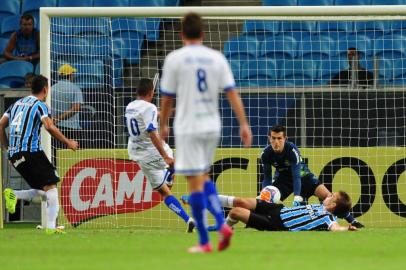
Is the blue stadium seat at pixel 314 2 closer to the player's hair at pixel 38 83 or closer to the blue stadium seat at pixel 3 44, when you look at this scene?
the blue stadium seat at pixel 3 44

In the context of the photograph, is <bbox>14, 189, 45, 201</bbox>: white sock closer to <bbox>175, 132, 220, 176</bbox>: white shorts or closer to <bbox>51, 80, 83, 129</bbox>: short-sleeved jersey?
<bbox>51, 80, 83, 129</bbox>: short-sleeved jersey

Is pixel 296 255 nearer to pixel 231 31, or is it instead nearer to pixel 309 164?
pixel 309 164

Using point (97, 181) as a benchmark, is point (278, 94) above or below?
above

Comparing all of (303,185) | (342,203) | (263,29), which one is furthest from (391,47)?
(342,203)

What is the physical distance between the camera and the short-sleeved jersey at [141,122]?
14328 mm

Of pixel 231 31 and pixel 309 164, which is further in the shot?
pixel 231 31

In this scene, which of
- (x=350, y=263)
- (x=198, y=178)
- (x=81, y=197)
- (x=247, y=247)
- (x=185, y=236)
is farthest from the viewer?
(x=81, y=197)

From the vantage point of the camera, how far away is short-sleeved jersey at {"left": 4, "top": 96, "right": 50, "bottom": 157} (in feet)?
44.3

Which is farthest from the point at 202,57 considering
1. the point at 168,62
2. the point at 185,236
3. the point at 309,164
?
the point at 309,164

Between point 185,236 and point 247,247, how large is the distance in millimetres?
2053

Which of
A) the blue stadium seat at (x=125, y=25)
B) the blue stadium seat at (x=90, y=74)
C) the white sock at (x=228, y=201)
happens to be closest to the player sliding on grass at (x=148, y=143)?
the white sock at (x=228, y=201)

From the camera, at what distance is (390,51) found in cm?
1777

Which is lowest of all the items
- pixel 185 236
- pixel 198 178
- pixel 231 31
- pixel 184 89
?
pixel 185 236

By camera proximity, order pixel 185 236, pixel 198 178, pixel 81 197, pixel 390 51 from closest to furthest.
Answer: pixel 198 178
pixel 185 236
pixel 81 197
pixel 390 51
